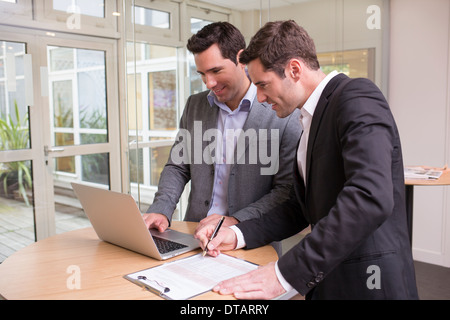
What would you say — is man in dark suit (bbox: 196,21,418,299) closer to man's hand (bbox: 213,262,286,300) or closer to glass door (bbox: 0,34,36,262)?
man's hand (bbox: 213,262,286,300)

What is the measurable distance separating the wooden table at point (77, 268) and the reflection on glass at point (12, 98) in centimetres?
208

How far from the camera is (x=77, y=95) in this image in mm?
3975

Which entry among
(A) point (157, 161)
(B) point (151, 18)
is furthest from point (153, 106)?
(B) point (151, 18)

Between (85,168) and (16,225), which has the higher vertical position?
(85,168)

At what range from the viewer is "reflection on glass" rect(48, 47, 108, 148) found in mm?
3764

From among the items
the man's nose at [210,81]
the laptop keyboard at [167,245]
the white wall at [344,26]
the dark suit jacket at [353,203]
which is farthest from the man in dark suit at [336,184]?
the white wall at [344,26]

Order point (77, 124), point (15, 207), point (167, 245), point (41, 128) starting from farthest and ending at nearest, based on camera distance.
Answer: point (77, 124), point (41, 128), point (15, 207), point (167, 245)

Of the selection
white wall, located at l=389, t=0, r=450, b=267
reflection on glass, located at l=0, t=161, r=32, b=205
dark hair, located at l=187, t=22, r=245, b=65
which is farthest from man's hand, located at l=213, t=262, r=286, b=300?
white wall, located at l=389, t=0, r=450, b=267

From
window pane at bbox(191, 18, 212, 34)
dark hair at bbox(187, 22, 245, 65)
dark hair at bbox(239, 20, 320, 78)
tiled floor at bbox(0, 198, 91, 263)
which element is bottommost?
tiled floor at bbox(0, 198, 91, 263)

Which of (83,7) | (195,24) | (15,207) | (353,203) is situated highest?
(83,7)

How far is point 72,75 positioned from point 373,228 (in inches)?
140

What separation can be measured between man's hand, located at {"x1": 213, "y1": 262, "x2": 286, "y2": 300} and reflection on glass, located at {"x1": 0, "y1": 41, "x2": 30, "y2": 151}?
2.93 m

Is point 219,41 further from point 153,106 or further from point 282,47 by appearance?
point 153,106

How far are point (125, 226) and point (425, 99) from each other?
3722 millimetres
